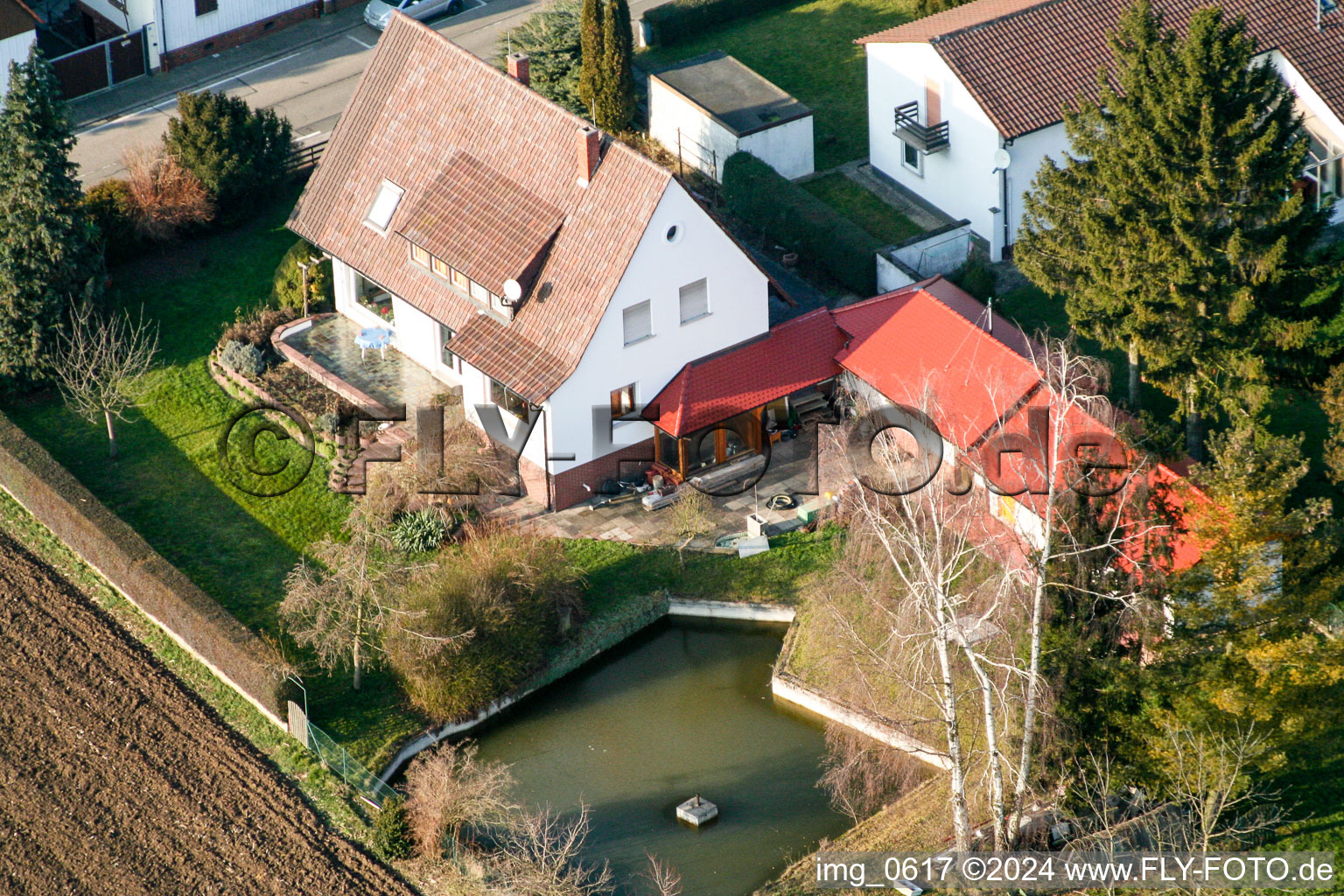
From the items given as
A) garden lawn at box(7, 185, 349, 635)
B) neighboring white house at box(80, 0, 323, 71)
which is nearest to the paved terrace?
garden lawn at box(7, 185, 349, 635)

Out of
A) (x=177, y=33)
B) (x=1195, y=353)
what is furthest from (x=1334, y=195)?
(x=177, y=33)

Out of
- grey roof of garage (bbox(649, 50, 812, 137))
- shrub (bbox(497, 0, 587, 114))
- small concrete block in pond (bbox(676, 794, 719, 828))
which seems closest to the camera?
small concrete block in pond (bbox(676, 794, 719, 828))

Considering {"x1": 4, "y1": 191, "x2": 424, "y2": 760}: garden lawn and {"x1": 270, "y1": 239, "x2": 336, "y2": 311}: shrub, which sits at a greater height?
{"x1": 270, "y1": 239, "x2": 336, "y2": 311}: shrub

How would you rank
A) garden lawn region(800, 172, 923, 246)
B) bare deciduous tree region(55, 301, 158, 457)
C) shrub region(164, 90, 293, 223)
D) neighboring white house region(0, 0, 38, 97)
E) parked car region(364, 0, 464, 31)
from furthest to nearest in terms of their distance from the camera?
parked car region(364, 0, 464, 31), neighboring white house region(0, 0, 38, 97), garden lawn region(800, 172, 923, 246), shrub region(164, 90, 293, 223), bare deciduous tree region(55, 301, 158, 457)

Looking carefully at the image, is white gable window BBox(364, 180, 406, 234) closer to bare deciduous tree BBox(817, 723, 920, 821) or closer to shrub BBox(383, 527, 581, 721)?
shrub BBox(383, 527, 581, 721)

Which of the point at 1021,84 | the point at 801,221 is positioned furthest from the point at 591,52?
the point at 1021,84

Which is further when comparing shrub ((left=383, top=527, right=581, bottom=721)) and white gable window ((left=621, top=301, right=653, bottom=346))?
white gable window ((left=621, top=301, right=653, bottom=346))
